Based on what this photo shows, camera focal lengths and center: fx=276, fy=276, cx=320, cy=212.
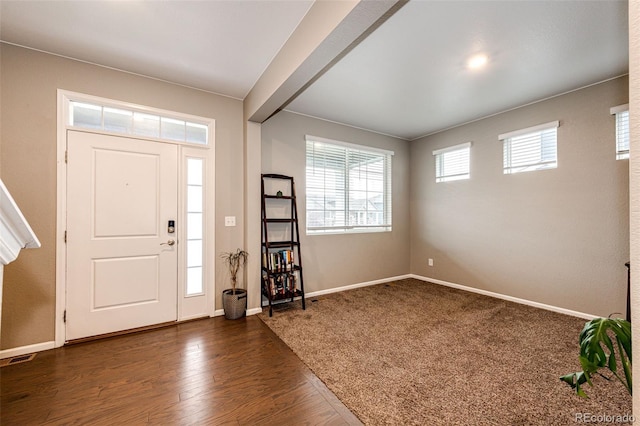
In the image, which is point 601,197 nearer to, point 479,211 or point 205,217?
point 479,211

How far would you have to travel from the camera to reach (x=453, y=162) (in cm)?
462

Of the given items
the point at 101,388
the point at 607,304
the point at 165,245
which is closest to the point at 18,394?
the point at 101,388

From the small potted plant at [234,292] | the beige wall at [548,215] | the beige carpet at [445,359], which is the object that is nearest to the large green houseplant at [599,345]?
the beige carpet at [445,359]

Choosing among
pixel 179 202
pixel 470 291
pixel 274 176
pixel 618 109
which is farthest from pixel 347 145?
pixel 618 109

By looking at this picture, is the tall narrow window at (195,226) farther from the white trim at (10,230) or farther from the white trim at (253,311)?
the white trim at (10,230)

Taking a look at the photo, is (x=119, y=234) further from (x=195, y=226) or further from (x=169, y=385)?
(x=169, y=385)

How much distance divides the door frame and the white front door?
46mm

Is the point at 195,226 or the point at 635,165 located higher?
the point at 635,165

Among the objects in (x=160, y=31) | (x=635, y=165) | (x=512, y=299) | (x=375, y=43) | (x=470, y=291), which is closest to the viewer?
(x=635, y=165)

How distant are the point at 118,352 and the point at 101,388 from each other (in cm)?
54

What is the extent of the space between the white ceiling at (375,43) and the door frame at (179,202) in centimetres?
38

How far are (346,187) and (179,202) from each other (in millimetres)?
2479

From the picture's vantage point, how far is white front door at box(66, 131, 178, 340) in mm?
2680

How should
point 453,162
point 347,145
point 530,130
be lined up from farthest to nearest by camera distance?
point 453,162 → point 347,145 → point 530,130
